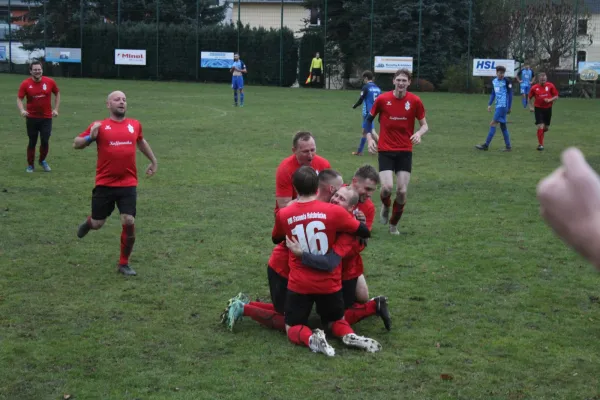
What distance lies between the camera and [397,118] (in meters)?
11.2

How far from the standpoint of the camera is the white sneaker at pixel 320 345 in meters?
6.55

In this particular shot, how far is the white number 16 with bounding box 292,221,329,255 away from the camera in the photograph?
6.62 metres

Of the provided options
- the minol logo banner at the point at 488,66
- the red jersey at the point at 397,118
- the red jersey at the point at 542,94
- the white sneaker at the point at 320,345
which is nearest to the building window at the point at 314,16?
the minol logo banner at the point at 488,66

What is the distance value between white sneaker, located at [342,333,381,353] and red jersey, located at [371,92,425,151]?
196 inches

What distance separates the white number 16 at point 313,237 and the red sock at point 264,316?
903 mm

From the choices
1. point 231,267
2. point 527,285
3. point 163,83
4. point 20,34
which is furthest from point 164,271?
point 20,34

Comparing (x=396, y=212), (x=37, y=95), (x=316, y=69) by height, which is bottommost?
(x=396, y=212)

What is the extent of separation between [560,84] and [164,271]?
130 feet

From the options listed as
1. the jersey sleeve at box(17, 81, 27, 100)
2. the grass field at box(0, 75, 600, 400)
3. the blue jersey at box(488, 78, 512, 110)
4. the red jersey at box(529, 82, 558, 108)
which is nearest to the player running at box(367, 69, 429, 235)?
the grass field at box(0, 75, 600, 400)

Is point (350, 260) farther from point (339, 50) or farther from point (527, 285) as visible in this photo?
point (339, 50)

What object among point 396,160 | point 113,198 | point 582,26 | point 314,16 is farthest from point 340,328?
point 314,16

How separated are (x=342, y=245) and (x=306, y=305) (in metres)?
0.61

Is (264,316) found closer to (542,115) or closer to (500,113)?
(500,113)

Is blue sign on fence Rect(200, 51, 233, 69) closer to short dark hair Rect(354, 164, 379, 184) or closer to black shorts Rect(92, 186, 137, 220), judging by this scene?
black shorts Rect(92, 186, 137, 220)
